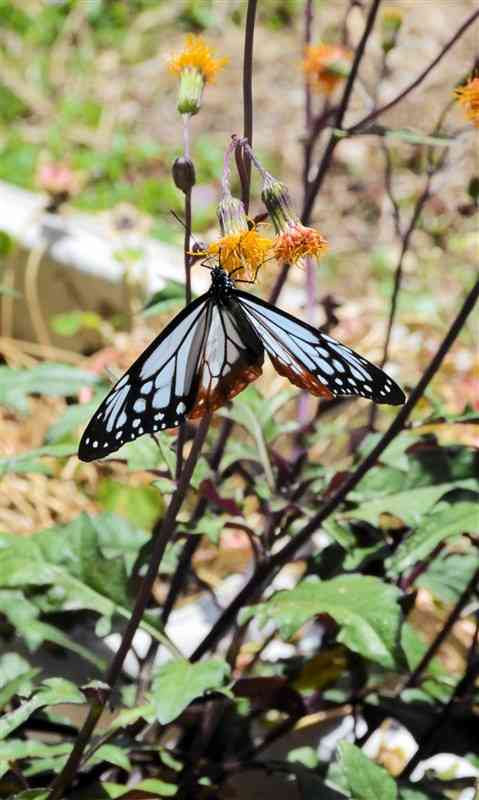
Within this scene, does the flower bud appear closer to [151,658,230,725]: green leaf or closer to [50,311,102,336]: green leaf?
[151,658,230,725]: green leaf

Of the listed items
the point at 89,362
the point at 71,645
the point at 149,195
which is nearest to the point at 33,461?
the point at 71,645

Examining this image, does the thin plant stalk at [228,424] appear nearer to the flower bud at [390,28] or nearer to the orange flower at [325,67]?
the flower bud at [390,28]

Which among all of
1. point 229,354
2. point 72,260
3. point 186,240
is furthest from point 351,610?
point 72,260

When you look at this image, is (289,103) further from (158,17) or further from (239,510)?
(239,510)

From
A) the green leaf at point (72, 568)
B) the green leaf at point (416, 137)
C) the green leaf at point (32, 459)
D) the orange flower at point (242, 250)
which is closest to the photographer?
the orange flower at point (242, 250)

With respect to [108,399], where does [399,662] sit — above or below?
below

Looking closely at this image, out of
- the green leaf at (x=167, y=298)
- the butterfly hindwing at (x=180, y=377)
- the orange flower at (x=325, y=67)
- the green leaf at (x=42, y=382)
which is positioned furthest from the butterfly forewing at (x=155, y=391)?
the orange flower at (x=325, y=67)
